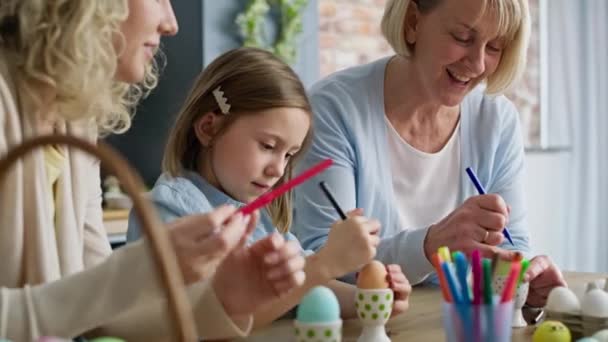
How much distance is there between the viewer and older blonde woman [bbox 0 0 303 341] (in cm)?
94

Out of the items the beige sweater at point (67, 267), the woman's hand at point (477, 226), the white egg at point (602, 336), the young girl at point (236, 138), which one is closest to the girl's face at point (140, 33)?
the beige sweater at point (67, 267)

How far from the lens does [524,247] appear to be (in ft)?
5.84

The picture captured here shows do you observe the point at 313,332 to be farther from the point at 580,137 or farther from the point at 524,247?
the point at 580,137

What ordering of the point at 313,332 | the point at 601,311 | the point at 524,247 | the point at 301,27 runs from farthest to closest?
the point at 301,27 < the point at 524,247 < the point at 601,311 < the point at 313,332

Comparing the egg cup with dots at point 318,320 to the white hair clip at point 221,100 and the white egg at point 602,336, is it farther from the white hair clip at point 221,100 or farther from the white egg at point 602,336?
the white hair clip at point 221,100

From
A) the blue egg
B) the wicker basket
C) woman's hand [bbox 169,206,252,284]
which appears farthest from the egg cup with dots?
the wicker basket

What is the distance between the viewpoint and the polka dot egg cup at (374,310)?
1076 mm

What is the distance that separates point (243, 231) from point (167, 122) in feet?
8.21

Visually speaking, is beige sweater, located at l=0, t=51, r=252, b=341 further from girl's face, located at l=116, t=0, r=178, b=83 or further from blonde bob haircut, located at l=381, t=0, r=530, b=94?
blonde bob haircut, located at l=381, t=0, r=530, b=94

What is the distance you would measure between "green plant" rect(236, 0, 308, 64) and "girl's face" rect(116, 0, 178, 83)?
1955 mm

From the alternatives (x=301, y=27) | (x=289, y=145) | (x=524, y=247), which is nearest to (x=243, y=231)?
(x=289, y=145)

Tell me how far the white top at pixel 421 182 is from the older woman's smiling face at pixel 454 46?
0.41ft

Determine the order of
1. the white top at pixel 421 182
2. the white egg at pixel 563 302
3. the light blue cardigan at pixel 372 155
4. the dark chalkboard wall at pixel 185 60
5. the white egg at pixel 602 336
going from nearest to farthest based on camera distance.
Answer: the white egg at pixel 602 336, the white egg at pixel 563 302, the light blue cardigan at pixel 372 155, the white top at pixel 421 182, the dark chalkboard wall at pixel 185 60

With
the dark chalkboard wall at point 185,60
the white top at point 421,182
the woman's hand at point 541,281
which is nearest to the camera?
the woman's hand at point 541,281
